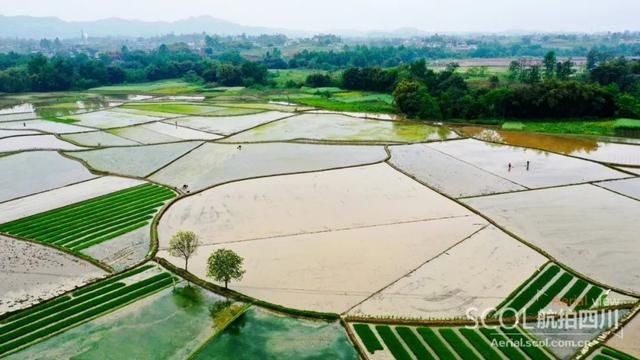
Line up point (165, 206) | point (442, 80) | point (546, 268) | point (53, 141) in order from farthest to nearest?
point (442, 80)
point (53, 141)
point (165, 206)
point (546, 268)

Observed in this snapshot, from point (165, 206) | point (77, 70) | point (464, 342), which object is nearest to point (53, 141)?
point (165, 206)

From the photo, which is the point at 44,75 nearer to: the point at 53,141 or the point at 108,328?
the point at 53,141

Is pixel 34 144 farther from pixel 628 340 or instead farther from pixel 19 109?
pixel 628 340

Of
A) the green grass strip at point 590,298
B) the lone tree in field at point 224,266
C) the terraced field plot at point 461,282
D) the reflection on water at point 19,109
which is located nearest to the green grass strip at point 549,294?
the green grass strip at point 590,298

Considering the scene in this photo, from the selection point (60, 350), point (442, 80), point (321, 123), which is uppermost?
point (442, 80)

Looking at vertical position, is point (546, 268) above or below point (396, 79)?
below

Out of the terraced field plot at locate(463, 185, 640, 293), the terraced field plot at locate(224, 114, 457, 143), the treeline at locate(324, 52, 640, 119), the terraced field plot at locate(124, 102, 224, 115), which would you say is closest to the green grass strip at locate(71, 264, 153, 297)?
the terraced field plot at locate(463, 185, 640, 293)

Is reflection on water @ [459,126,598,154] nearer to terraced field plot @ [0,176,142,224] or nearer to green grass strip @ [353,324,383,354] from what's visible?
green grass strip @ [353,324,383,354]
